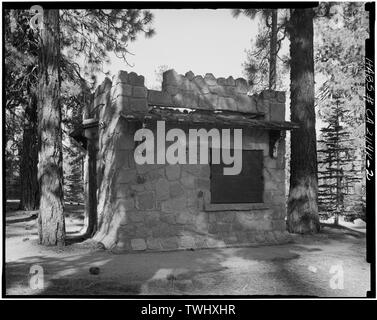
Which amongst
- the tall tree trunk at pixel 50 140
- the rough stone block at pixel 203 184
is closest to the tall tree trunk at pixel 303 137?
the rough stone block at pixel 203 184

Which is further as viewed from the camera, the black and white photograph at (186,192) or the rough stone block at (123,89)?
the rough stone block at (123,89)

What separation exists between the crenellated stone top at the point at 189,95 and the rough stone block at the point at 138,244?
2.42m

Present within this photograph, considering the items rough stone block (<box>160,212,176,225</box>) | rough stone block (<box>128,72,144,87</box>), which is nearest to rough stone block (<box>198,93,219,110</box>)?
rough stone block (<box>128,72,144,87</box>)

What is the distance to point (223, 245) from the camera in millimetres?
7961

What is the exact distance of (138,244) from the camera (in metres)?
7.33

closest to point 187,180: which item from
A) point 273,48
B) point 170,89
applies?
point 170,89

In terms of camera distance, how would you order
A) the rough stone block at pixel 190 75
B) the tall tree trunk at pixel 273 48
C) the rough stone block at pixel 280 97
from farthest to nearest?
the tall tree trunk at pixel 273 48 < the rough stone block at pixel 280 97 < the rough stone block at pixel 190 75

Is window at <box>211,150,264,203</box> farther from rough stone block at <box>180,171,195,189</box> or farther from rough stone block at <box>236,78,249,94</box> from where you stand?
rough stone block at <box>236,78,249,94</box>

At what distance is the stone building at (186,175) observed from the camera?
7.50 m

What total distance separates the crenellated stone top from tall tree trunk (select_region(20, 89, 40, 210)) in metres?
5.22

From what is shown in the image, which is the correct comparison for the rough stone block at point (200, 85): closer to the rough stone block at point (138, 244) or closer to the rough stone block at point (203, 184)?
the rough stone block at point (203, 184)

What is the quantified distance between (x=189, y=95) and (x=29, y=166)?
745 cm
